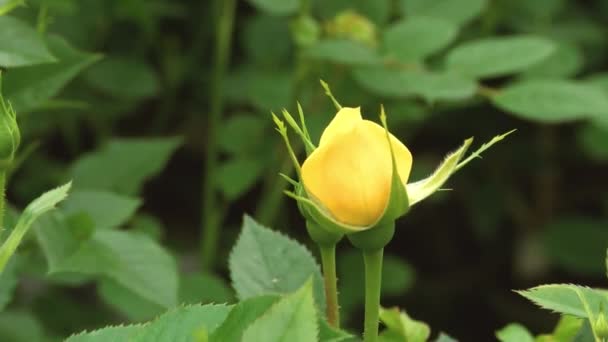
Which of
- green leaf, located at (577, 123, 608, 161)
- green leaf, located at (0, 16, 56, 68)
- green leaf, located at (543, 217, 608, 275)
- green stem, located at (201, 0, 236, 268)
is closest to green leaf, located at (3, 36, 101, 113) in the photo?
green leaf, located at (0, 16, 56, 68)

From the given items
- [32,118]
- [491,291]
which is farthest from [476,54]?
[491,291]

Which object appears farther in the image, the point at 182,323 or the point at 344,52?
the point at 344,52

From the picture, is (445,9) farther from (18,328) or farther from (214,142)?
(18,328)

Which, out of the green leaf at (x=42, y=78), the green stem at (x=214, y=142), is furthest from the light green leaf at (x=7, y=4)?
the green stem at (x=214, y=142)

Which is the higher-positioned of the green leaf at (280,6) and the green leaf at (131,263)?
the green leaf at (280,6)

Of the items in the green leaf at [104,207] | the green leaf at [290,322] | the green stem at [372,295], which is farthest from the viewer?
the green leaf at [104,207]

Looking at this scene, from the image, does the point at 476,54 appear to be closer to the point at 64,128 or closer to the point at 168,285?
the point at 168,285

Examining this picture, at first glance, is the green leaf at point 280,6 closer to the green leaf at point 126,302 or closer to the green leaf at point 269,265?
the green leaf at point 126,302

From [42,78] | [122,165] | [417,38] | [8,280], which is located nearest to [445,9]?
[417,38]
